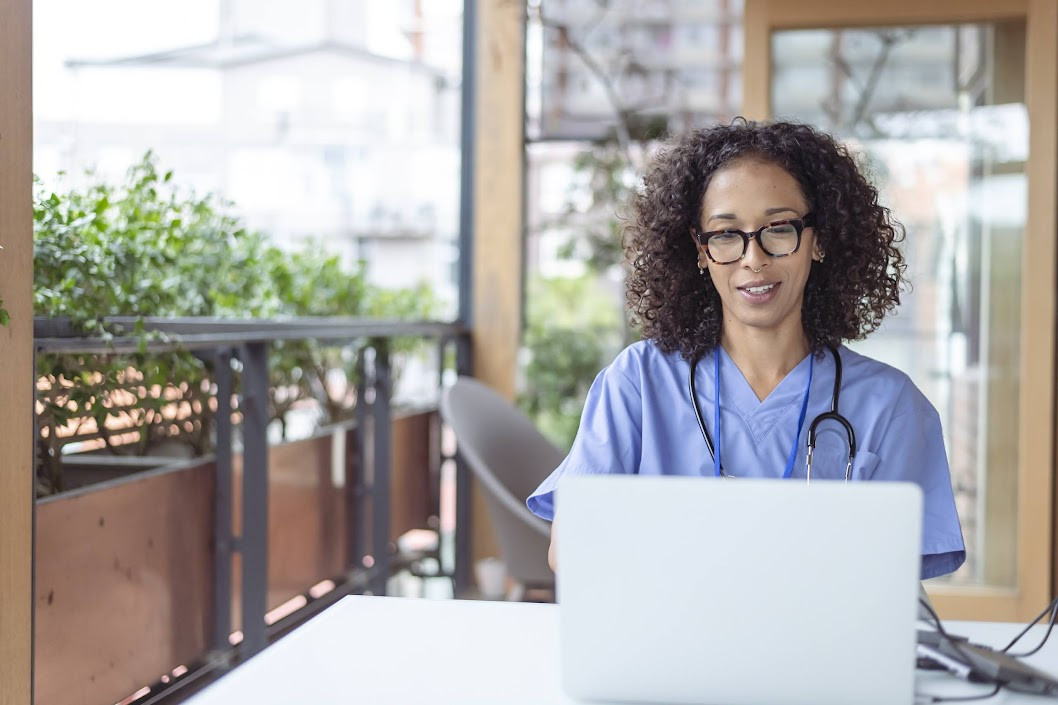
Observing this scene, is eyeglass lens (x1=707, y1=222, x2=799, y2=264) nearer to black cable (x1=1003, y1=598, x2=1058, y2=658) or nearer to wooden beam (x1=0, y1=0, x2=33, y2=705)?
black cable (x1=1003, y1=598, x2=1058, y2=658)

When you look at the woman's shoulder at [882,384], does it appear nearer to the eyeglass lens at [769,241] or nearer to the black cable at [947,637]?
the eyeglass lens at [769,241]

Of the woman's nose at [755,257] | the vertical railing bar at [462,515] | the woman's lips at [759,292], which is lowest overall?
the vertical railing bar at [462,515]

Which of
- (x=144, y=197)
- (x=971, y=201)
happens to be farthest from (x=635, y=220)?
(x=971, y=201)

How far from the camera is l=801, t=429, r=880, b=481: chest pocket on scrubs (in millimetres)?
1512

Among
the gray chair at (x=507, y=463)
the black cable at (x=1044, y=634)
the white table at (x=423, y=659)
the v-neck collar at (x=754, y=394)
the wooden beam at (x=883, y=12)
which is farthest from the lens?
the wooden beam at (x=883, y=12)

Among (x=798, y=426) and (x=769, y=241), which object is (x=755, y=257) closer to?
(x=769, y=241)

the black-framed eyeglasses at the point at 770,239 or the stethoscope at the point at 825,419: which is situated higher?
the black-framed eyeglasses at the point at 770,239

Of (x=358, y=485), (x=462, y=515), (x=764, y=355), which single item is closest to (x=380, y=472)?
(x=358, y=485)

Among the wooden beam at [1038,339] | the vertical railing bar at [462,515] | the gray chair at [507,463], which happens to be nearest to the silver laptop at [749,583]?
the gray chair at [507,463]

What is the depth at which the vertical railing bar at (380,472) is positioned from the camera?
312cm

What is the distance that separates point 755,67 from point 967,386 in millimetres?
1107

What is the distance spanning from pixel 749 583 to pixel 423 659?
0.36 metres

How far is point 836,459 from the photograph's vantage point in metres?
1.54

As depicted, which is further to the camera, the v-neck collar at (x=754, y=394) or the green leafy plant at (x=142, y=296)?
the green leafy plant at (x=142, y=296)
